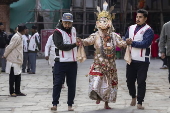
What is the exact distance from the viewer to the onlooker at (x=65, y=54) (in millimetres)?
8312

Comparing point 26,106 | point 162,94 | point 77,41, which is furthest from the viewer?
point 162,94

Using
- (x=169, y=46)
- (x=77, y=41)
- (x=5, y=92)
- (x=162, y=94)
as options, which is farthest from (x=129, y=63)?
(x=5, y=92)

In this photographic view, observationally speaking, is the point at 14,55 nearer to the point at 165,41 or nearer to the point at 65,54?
the point at 65,54

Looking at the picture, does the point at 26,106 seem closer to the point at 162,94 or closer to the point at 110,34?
the point at 110,34

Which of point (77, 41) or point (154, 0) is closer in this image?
point (77, 41)

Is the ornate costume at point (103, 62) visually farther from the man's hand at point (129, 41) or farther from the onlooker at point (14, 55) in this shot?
the onlooker at point (14, 55)

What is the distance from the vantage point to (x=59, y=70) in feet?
27.7

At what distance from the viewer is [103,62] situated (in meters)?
8.57

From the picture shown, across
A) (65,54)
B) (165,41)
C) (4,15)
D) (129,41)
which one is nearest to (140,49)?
(129,41)

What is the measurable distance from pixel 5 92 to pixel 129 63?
3987 mm

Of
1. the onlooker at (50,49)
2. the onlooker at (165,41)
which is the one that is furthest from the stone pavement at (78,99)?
the onlooker at (165,41)

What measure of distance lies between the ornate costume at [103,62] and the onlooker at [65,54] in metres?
0.30

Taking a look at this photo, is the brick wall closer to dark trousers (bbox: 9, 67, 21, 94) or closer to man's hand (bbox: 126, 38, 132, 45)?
dark trousers (bbox: 9, 67, 21, 94)

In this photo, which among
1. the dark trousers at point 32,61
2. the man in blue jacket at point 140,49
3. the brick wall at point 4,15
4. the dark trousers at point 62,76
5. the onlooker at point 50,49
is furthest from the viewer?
the brick wall at point 4,15
